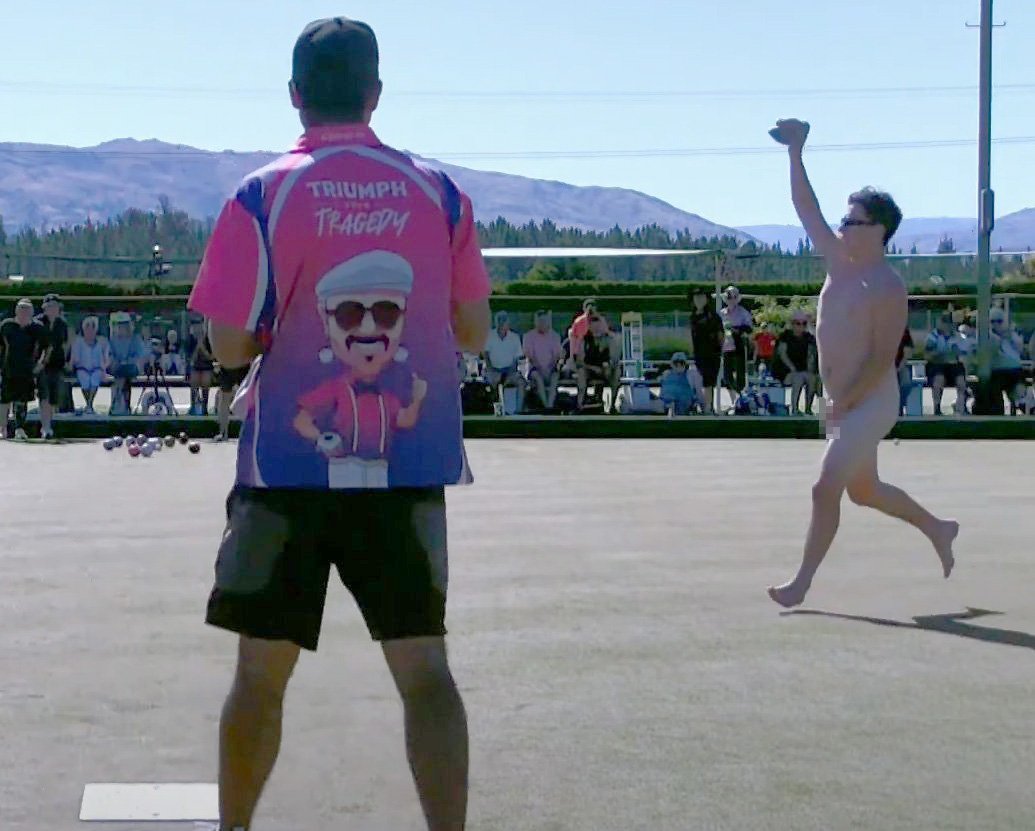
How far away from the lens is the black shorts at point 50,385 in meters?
22.8

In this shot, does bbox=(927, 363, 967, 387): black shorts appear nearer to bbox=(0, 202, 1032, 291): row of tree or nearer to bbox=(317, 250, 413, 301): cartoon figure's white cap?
bbox=(0, 202, 1032, 291): row of tree

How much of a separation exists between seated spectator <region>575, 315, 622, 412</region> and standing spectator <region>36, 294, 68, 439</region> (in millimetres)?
6310

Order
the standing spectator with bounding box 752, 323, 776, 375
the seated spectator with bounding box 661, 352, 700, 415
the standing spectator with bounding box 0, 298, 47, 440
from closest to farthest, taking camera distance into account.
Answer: the standing spectator with bounding box 0, 298, 47, 440
the seated spectator with bounding box 661, 352, 700, 415
the standing spectator with bounding box 752, 323, 776, 375

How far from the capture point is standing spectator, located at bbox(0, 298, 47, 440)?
22.3 meters

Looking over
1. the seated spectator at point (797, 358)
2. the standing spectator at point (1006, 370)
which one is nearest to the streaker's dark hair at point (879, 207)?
the seated spectator at point (797, 358)

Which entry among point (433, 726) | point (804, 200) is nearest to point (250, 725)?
point (433, 726)

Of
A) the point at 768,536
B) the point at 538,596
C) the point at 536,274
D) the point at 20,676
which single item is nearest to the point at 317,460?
the point at 20,676

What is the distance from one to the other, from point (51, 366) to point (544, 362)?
5985 mm

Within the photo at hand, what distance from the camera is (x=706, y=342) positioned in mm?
24453

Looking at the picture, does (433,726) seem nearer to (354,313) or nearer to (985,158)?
(354,313)

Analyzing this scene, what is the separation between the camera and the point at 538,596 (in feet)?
29.9

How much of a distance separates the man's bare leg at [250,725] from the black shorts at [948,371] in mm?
23189

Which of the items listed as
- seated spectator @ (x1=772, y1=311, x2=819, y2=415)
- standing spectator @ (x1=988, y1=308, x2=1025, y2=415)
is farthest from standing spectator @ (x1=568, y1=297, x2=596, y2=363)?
standing spectator @ (x1=988, y1=308, x2=1025, y2=415)

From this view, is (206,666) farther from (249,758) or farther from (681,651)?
(249,758)
